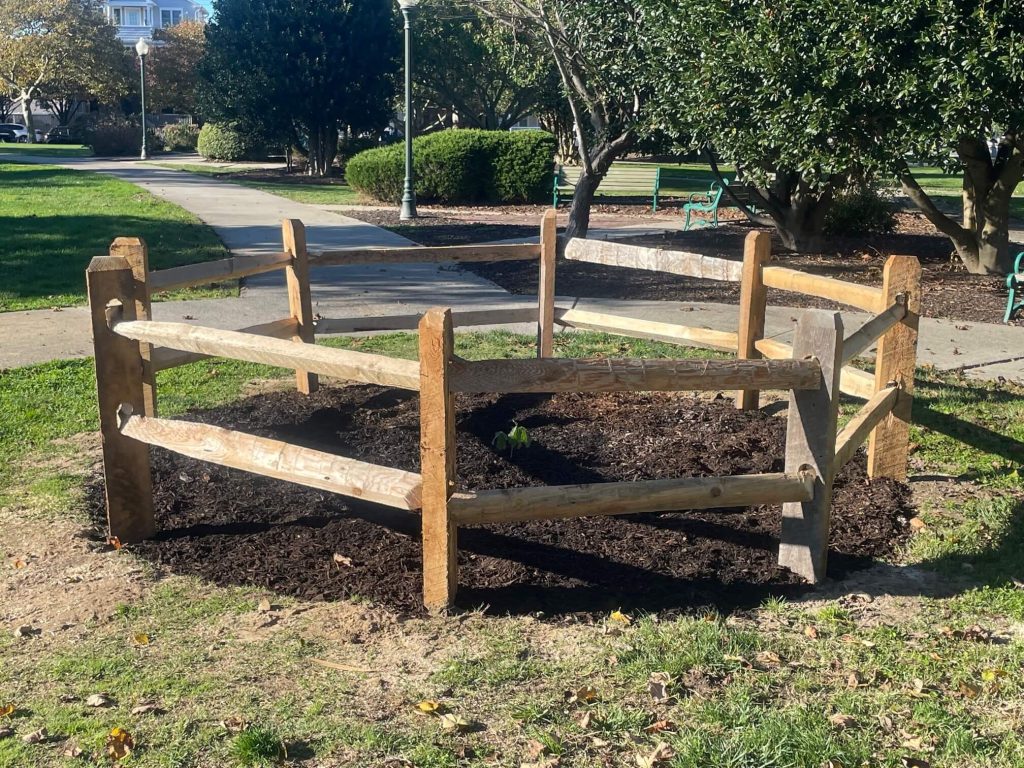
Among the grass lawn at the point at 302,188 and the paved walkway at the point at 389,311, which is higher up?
the grass lawn at the point at 302,188

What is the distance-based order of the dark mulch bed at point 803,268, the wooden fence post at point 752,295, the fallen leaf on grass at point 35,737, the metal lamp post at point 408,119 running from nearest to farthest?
the fallen leaf on grass at point 35,737
the wooden fence post at point 752,295
the dark mulch bed at point 803,268
the metal lamp post at point 408,119

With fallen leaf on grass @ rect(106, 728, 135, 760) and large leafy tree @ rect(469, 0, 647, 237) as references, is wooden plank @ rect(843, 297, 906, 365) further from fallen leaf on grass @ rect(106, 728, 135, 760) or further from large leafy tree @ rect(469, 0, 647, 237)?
large leafy tree @ rect(469, 0, 647, 237)

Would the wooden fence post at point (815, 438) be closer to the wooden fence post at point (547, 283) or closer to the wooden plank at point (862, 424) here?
the wooden plank at point (862, 424)

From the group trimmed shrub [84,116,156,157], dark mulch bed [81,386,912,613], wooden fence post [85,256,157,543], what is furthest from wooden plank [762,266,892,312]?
trimmed shrub [84,116,156,157]

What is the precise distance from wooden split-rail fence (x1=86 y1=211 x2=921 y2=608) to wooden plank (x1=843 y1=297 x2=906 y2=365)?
0.01 m

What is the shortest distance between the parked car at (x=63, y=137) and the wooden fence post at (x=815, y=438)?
209ft

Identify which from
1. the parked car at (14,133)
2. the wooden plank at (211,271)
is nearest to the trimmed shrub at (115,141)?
the parked car at (14,133)

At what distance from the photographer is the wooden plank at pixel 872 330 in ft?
15.0

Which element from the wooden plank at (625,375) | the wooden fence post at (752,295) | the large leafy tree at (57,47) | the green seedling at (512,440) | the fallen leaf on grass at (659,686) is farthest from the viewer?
the large leafy tree at (57,47)

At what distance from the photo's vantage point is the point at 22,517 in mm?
5000

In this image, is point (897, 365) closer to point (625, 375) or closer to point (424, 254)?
point (625, 375)

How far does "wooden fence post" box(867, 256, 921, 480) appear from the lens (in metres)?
5.30

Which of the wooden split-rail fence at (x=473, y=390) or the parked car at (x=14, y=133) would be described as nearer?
the wooden split-rail fence at (x=473, y=390)

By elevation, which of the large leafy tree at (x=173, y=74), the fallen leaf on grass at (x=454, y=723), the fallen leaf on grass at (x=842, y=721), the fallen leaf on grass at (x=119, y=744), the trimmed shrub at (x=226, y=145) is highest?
the large leafy tree at (x=173, y=74)
